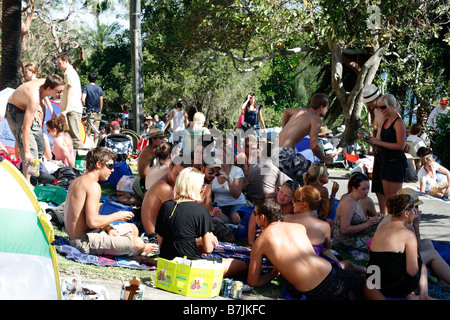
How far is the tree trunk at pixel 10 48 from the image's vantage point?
12.0 meters

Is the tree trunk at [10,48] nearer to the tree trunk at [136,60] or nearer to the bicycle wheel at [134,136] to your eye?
the tree trunk at [136,60]

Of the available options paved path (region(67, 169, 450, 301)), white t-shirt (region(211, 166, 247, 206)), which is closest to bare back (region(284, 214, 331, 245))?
paved path (region(67, 169, 450, 301))

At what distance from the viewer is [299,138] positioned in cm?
674

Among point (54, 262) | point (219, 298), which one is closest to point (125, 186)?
point (219, 298)

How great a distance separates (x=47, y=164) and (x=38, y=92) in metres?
2.13

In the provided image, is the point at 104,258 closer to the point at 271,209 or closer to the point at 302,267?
the point at 271,209

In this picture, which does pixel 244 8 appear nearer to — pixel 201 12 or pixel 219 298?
pixel 201 12

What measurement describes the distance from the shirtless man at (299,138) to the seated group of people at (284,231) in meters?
0.19

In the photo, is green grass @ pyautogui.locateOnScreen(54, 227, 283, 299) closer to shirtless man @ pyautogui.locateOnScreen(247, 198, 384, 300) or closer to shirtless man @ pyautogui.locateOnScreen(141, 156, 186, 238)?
shirtless man @ pyautogui.locateOnScreen(247, 198, 384, 300)

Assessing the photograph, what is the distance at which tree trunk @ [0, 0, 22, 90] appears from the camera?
1203 centimetres

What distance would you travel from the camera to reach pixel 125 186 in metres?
7.11

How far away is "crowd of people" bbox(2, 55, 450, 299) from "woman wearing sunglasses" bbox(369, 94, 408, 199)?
0.01 m

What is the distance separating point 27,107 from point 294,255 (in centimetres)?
397

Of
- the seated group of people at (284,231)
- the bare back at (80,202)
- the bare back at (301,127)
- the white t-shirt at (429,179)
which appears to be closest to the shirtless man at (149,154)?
the seated group of people at (284,231)
